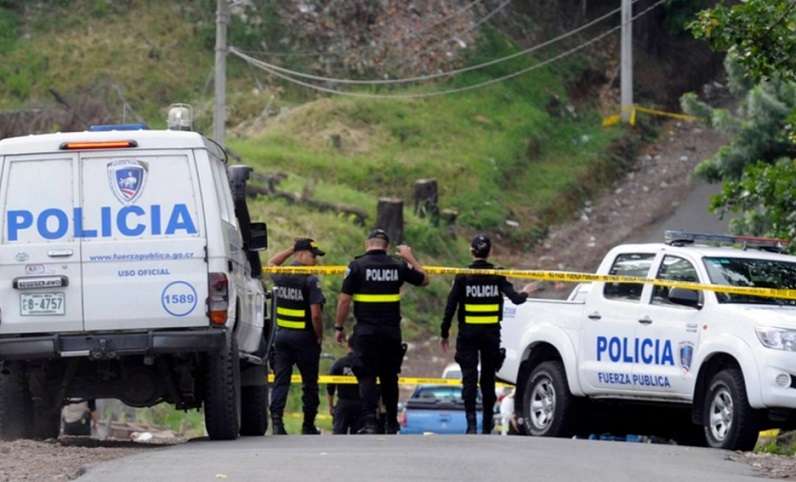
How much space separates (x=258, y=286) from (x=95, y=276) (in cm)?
259

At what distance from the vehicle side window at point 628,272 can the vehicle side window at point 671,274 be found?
8.1 inches

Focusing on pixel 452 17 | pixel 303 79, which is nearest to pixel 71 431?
pixel 303 79

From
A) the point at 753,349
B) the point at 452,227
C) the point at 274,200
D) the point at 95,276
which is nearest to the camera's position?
the point at 95,276

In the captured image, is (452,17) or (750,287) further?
(452,17)

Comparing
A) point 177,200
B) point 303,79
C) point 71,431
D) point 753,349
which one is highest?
point 303,79

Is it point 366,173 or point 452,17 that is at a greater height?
point 452,17

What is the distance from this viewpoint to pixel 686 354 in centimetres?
1492

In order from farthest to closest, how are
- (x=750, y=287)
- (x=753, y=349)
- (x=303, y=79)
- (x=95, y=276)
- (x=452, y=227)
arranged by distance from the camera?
(x=303, y=79) → (x=452, y=227) → (x=750, y=287) → (x=753, y=349) → (x=95, y=276)

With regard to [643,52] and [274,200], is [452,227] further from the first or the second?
[643,52]

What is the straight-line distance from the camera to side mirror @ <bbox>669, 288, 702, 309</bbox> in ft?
48.4

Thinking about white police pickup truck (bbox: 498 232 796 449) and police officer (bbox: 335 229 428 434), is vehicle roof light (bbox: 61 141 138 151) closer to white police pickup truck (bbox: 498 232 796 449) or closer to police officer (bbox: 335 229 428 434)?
police officer (bbox: 335 229 428 434)

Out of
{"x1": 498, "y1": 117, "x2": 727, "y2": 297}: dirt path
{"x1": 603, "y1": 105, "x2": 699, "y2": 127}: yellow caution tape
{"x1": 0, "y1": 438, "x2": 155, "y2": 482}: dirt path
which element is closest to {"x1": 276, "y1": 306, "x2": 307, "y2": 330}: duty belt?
{"x1": 0, "y1": 438, "x2": 155, "y2": 482}: dirt path

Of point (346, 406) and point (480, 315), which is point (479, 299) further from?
point (346, 406)

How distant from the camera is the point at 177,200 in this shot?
12.9m
